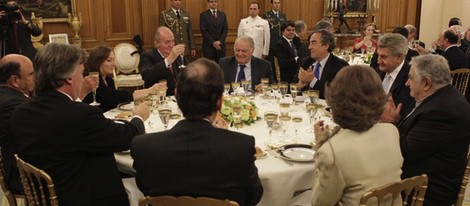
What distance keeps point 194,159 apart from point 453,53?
5.45 m

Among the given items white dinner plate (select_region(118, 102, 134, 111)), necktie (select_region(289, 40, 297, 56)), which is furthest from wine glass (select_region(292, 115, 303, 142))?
necktie (select_region(289, 40, 297, 56))

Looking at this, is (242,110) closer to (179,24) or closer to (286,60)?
(286,60)

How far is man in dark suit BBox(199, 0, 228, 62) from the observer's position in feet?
28.0

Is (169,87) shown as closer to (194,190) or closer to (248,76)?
(248,76)

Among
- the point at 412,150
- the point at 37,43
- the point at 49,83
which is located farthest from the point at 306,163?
the point at 37,43

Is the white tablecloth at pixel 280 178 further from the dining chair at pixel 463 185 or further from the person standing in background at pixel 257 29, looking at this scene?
the person standing in background at pixel 257 29

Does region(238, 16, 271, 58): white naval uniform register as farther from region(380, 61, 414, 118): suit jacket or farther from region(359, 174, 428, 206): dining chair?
region(359, 174, 428, 206): dining chair

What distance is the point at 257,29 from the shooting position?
28.6 feet

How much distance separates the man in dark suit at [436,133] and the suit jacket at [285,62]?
157 inches

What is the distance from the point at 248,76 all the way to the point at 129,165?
8.40 ft

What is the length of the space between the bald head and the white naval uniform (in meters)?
6.00


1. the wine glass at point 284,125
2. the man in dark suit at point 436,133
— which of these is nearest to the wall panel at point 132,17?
the wine glass at point 284,125

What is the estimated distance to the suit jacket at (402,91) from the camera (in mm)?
3539

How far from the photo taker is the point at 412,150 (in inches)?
97.6
